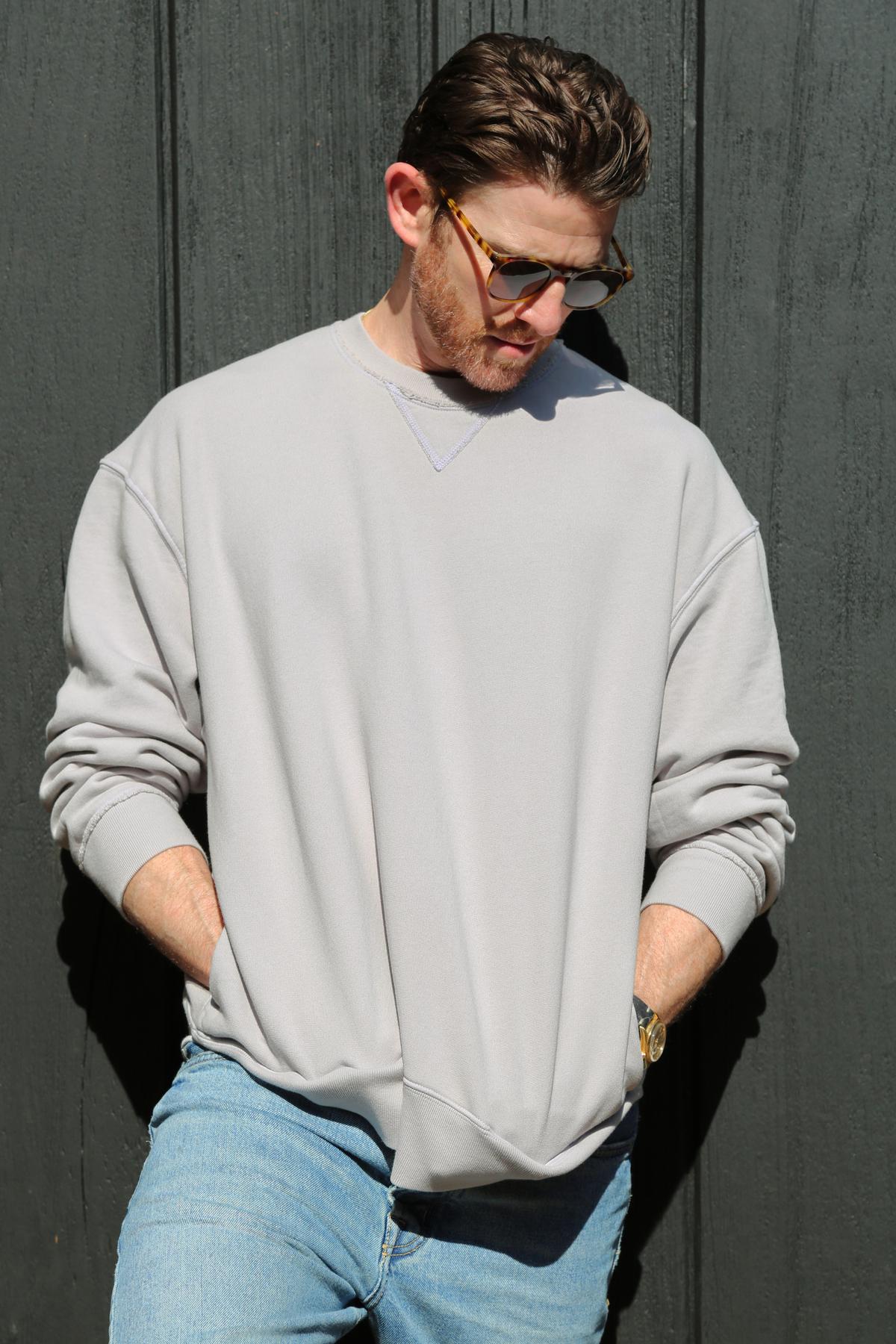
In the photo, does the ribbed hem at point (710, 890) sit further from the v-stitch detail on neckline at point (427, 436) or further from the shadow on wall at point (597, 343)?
the shadow on wall at point (597, 343)

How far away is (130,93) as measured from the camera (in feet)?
5.68

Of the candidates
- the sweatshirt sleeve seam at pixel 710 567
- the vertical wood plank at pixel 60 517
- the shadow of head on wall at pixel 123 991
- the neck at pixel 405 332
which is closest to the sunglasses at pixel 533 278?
the neck at pixel 405 332

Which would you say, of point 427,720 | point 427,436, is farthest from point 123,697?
point 427,436

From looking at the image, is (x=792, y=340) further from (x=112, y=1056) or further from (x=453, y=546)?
(x=112, y=1056)

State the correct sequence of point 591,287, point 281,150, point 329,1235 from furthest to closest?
point 281,150
point 591,287
point 329,1235


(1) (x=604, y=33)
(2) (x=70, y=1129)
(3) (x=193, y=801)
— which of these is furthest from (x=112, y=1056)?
(1) (x=604, y=33)

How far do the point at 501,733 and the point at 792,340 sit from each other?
752 millimetres

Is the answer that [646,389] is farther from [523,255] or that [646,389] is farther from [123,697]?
[123,697]

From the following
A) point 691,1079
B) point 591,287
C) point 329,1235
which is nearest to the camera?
point 329,1235

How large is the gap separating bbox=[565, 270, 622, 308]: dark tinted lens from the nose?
0.01 m

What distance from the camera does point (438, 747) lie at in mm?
1375

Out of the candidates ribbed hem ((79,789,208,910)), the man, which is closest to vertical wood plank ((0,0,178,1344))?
the man

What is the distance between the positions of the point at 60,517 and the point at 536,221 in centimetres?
79

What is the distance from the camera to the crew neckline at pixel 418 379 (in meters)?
1.50
